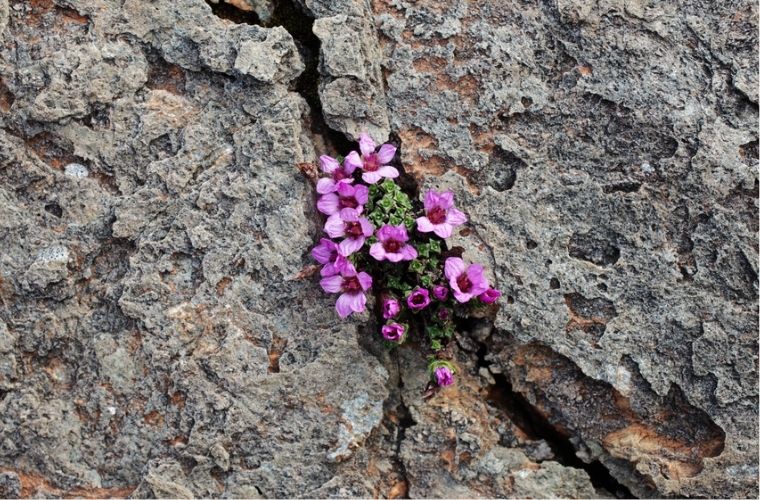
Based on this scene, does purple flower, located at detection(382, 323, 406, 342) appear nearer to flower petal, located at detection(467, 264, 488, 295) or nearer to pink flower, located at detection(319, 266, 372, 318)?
pink flower, located at detection(319, 266, 372, 318)

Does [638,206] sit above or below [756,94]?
below

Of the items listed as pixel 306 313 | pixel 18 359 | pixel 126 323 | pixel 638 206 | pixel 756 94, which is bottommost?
pixel 18 359

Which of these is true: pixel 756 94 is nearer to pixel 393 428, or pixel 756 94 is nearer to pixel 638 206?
pixel 638 206

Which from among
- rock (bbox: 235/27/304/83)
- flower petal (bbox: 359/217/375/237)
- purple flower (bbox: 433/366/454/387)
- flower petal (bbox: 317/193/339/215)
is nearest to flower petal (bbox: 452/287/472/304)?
purple flower (bbox: 433/366/454/387)

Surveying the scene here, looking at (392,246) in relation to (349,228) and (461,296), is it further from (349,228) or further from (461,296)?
(461,296)

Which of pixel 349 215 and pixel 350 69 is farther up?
pixel 350 69

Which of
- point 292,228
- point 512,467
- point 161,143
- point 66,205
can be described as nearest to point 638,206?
point 512,467

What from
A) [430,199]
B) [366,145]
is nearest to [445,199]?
[430,199]
